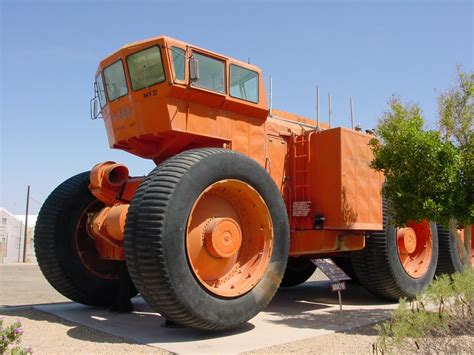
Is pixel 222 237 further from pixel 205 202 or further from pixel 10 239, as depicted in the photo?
pixel 10 239

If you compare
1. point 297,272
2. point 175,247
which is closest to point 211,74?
point 175,247

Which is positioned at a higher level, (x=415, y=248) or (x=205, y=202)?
(x=205, y=202)

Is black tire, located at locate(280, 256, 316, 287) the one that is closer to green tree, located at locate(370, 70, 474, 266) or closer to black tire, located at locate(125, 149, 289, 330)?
green tree, located at locate(370, 70, 474, 266)

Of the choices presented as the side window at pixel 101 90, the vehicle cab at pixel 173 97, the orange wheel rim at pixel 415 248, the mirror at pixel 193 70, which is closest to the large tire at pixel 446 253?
the orange wheel rim at pixel 415 248

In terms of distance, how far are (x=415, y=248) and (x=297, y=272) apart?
3251 millimetres

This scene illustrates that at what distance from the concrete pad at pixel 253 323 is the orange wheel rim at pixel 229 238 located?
24.2 inches

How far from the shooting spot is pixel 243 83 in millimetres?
7555

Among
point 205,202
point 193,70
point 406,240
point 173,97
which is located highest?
point 193,70

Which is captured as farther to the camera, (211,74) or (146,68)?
(211,74)

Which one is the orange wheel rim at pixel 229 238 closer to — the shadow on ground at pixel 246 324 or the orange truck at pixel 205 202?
the orange truck at pixel 205 202

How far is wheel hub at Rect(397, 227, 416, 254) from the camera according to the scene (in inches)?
370

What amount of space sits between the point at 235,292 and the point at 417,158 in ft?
10.1

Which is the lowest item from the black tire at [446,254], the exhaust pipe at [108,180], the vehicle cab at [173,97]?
the black tire at [446,254]

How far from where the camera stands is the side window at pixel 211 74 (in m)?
6.98
